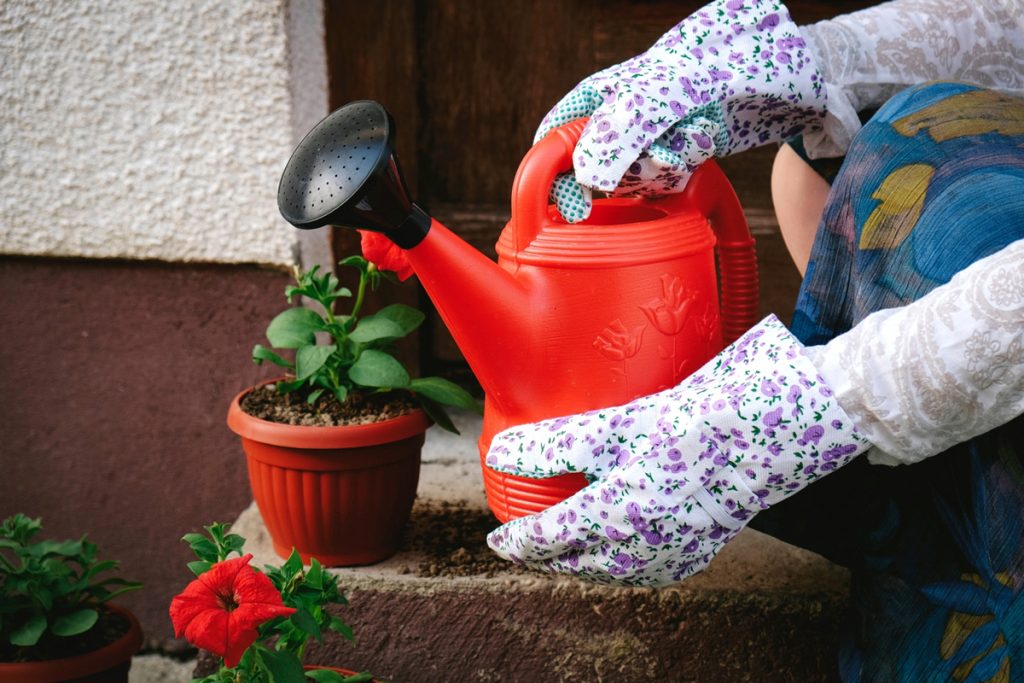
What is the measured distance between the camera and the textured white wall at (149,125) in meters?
1.33

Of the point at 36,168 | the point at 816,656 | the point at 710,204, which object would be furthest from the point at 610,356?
the point at 36,168

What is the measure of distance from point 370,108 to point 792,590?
0.72 metres

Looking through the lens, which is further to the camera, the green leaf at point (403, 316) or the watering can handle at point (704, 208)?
the green leaf at point (403, 316)

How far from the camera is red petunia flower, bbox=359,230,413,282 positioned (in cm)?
105

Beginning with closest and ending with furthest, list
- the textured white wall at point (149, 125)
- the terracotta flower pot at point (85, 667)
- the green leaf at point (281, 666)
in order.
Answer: the green leaf at point (281, 666) < the terracotta flower pot at point (85, 667) < the textured white wall at point (149, 125)

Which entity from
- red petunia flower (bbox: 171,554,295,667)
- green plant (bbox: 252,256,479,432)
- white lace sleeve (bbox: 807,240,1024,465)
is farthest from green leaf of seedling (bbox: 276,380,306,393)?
white lace sleeve (bbox: 807,240,1024,465)

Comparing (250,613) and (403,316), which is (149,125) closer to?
Answer: (403,316)

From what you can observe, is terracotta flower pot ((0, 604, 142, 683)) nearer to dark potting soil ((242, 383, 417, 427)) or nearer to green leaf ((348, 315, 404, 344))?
dark potting soil ((242, 383, 417, 427))

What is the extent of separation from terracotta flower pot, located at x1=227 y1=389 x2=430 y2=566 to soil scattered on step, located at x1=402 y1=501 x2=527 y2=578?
0.06m

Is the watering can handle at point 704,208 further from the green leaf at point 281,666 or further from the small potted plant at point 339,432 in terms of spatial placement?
the green leaf at point 281,666

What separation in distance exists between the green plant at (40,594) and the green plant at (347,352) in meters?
0.39

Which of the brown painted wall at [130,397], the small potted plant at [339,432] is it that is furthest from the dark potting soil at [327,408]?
the brown painted wall at [130,397]

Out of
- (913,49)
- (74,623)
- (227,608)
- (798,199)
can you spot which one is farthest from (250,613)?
(913,49)

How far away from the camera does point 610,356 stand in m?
0.86
